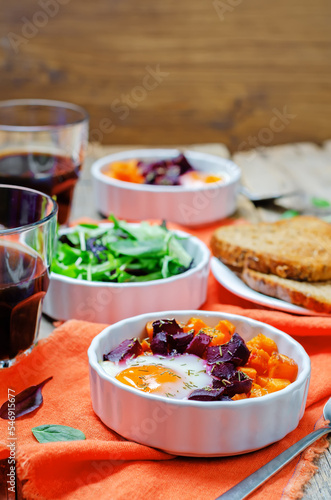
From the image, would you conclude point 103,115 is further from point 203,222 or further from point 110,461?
point 110,461

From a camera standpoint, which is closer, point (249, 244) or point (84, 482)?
point (84, 482)

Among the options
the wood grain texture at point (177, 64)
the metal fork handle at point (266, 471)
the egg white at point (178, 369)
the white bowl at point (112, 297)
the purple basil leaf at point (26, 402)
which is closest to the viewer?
the metal fork handle at point (266, 471)

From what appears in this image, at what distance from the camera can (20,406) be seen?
1.35m

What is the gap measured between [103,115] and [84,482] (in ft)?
11.5

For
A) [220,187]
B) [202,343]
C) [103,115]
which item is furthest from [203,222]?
[103,115]

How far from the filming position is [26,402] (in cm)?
136

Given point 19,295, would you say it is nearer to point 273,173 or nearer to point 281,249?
point 281,249

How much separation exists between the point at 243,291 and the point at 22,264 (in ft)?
2.18

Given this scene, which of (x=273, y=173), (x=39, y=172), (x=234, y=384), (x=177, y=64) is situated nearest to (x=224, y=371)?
(x=234, y=384)

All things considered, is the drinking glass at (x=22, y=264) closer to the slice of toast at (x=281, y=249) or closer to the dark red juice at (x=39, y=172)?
the dark red juice at (x=39, y=172)

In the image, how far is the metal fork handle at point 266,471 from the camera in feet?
3.65

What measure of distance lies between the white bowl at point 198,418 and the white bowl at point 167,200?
1.20 m

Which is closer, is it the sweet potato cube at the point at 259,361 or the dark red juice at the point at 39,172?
the sweet potato cube at the point at 259,361

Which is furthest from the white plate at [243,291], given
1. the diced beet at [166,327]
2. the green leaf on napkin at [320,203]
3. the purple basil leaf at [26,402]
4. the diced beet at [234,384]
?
the green leaf on napkin at [320,203]
